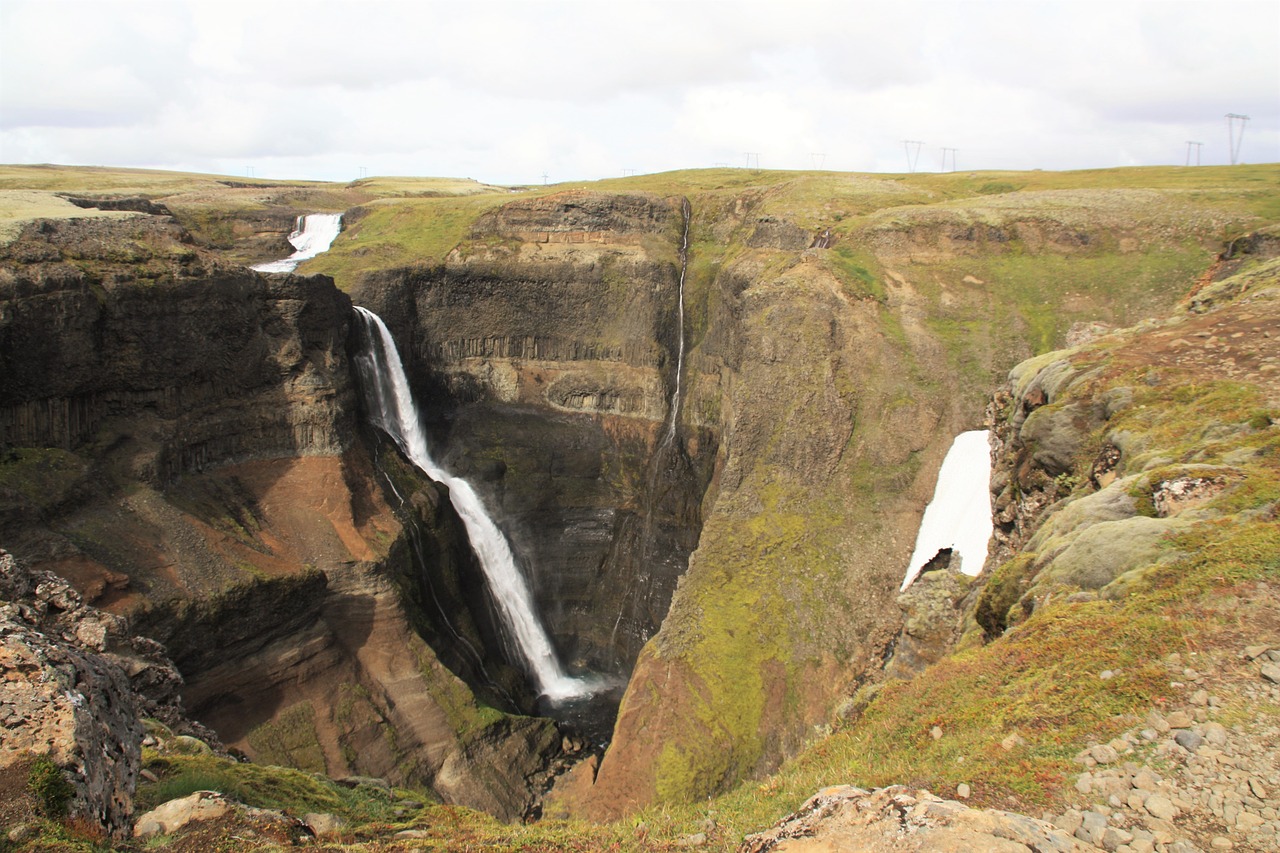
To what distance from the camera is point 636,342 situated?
46312 mm

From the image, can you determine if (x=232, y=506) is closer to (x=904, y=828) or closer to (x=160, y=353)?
(x=160, y=353)

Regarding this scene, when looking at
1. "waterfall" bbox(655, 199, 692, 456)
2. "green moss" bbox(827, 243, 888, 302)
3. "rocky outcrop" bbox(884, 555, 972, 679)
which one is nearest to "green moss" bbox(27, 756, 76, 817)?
"rocky outcrop" bbox(884, 555, 972, 679)

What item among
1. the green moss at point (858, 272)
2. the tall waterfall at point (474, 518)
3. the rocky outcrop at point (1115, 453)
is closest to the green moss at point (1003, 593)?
the rocky outcrop at point (1115, 453)

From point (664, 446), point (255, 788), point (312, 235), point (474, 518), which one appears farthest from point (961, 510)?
point (312, 235)

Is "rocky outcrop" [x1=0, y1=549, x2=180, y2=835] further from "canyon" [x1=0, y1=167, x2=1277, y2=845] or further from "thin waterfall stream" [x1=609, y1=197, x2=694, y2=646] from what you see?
"thin waterfall stream" [x1=609, y1=197, x2=694, y2=646]

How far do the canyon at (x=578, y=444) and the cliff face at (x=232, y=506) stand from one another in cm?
12

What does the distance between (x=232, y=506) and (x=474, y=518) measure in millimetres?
14027

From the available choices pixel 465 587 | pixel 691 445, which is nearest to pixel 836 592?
pixel 691 445

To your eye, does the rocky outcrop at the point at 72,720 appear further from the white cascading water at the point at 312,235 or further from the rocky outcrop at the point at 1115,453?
the white cascading water at the point at 312,235

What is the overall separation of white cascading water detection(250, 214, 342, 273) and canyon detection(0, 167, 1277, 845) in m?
2.40

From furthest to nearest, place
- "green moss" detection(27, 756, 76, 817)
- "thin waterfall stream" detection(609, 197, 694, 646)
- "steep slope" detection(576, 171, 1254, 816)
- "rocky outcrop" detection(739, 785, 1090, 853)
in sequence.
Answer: "thin waterfall stream" detection(609, 197, 694, 646), "steep slope" detection(576, 171, 1254, 816), "rocky outcrop" detection(739, 785, 1090, 853), "green moss" detection(27, 756, 76, 817)

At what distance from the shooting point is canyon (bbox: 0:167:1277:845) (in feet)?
82.1

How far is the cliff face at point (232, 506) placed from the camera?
2439 cm

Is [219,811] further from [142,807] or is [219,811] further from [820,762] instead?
[820,762]
